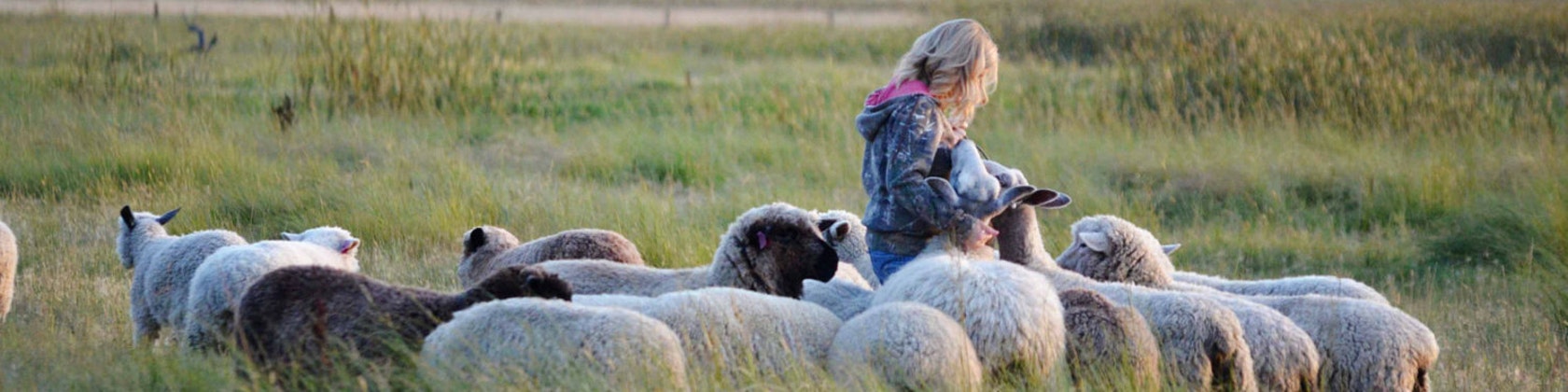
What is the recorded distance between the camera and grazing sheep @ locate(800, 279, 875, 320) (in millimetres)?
5855

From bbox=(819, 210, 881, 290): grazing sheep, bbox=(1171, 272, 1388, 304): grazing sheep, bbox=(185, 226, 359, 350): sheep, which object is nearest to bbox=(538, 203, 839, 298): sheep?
bbox=(819, 210, 881, 290): grazing sheep

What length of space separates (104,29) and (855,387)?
14815 mm

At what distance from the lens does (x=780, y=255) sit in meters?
6.21

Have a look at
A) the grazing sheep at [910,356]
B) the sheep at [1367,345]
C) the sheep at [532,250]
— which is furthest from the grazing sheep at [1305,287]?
the sheep at [532,250]

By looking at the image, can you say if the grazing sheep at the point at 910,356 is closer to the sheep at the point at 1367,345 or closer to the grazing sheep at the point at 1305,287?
the sheep at the point at 1367,345

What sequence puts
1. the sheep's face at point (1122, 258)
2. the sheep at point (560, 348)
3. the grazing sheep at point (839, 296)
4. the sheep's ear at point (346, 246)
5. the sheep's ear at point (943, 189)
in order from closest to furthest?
the sheep at point (560, 348) → the grazing sheep at point (839, 296) → the sheep's ear at point (943, 189) → the sheep's face at point (1122, 258) → the sheep's ear at point (346, 246)

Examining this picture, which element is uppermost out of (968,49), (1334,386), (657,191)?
(968,49)

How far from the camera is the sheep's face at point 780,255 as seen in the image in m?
6.20

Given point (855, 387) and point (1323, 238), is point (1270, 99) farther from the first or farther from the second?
point (855, 387)

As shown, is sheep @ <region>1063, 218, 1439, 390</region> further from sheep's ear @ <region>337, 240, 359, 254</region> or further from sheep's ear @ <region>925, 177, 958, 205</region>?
sheep's ear @ <region>337, 240, 359, 254</region>

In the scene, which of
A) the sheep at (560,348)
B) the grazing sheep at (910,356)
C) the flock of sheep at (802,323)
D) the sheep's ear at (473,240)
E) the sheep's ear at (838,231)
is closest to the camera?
the sheep at (560,348)

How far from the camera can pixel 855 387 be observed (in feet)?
15.4

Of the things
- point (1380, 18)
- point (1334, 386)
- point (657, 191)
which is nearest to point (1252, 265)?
point (1334, 386)

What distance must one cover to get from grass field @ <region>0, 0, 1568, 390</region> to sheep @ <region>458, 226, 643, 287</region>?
0.72m
